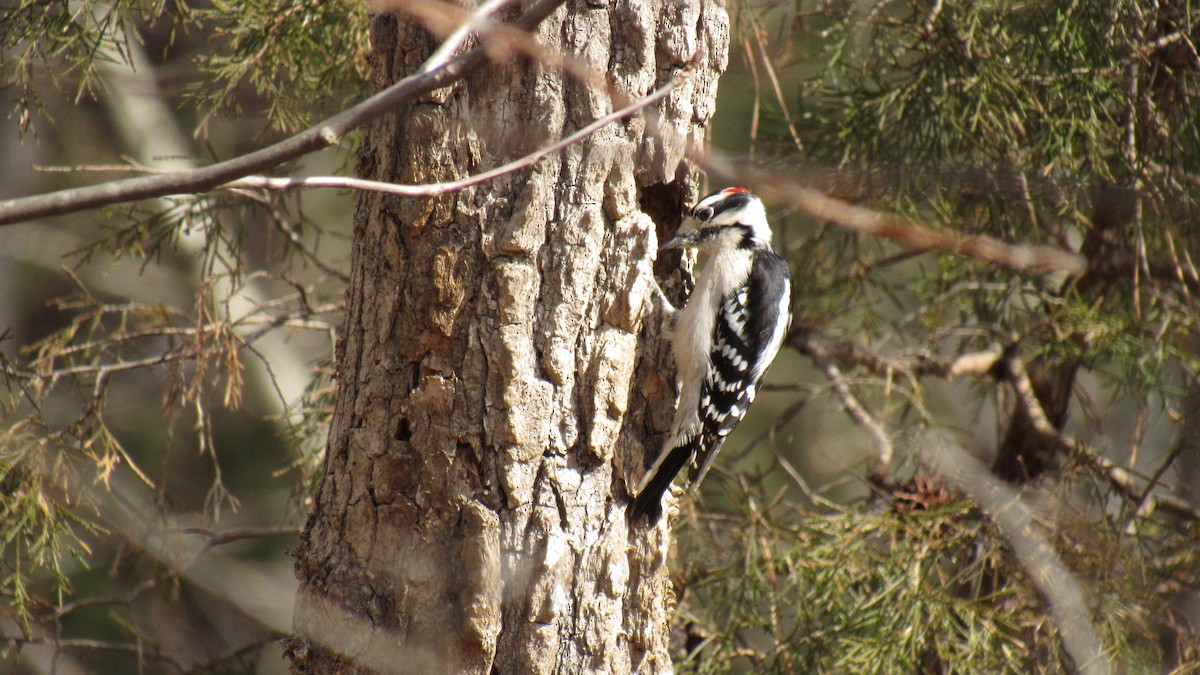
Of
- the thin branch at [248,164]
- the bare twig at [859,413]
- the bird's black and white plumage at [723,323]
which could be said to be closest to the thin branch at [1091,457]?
the bare twig at [859,413]

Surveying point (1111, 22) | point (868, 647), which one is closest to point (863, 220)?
point (868, 647)

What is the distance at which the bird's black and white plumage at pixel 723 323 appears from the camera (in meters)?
2.88

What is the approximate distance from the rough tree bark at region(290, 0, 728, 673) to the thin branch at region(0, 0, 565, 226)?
3.39ft

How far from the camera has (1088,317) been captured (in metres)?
3.70

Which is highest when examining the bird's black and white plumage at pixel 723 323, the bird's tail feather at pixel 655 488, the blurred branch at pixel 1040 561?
the bird's black and white plumage at pixel 723 323

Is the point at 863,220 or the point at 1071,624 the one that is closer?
the point at 863,220

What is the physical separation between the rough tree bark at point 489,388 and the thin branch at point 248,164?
1034 millimetres

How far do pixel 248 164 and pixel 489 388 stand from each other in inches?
44.0

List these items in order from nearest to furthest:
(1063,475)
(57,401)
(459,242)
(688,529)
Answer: (459,242) → (1063,475) → (688,529) → (57,401)

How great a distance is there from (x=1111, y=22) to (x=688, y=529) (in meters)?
2.31

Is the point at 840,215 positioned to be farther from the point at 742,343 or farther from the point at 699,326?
the point at 742,343

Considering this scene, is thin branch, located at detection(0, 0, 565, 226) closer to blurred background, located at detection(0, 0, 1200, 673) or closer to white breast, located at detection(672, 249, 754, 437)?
blurred background, located at detection(0, 0, 1200, 673)

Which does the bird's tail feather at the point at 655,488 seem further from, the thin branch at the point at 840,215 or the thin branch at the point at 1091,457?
the thin branch at the point at 1091,457

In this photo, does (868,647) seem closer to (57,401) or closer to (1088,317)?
(1088,317)
